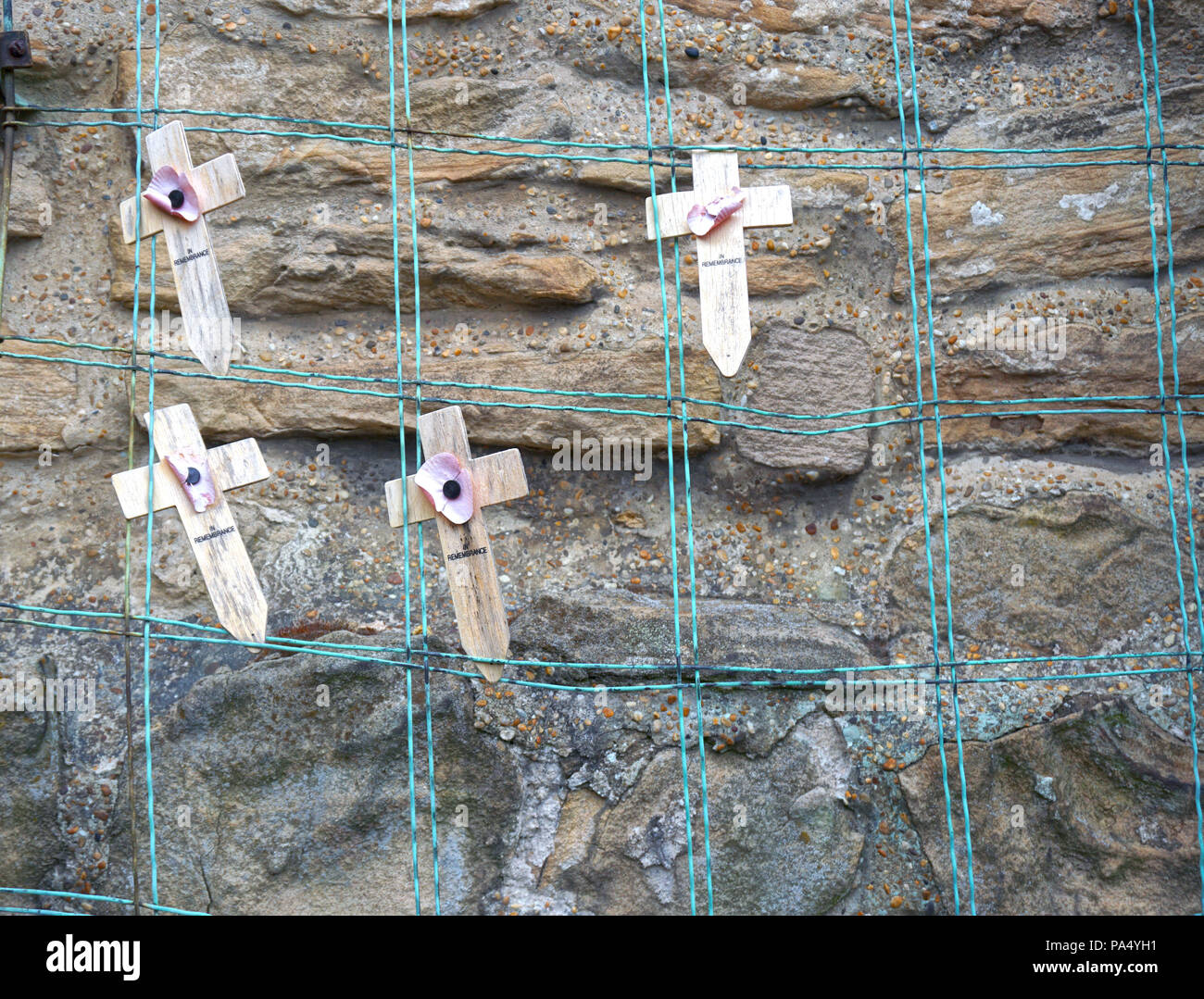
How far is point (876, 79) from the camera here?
2.77 m

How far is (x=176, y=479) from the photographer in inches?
84.6

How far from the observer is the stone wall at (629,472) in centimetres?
240

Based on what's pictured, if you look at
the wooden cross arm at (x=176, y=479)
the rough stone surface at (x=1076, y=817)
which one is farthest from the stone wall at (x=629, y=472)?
the wooden cross arm at (x=176, y=479)

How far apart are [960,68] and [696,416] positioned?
1108mm

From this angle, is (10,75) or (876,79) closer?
(10,75)

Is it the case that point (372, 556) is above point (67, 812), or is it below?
above

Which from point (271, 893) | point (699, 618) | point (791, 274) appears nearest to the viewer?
point (271, 893)

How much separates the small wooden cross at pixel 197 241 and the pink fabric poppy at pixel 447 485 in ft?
1.56

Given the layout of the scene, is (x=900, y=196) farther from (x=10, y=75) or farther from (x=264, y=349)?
(x=10, y=75)

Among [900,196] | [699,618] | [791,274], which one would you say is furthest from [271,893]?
[900,196]

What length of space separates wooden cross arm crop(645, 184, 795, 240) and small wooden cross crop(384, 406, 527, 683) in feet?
1.85

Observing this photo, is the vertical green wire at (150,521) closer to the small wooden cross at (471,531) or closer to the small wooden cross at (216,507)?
the small wooden cross at (216,507)

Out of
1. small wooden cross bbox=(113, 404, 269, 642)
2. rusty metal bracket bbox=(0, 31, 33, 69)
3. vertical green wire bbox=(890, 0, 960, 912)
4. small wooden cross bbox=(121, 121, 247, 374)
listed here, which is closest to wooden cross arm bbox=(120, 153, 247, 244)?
small wooden cross bbox=(121, 121, 247, 374)

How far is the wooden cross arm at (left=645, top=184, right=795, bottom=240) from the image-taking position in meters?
2.27
